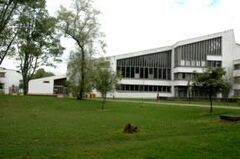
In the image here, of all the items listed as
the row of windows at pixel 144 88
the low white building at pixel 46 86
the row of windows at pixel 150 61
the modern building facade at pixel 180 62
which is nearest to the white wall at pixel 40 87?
the low white building at pixel 46 86

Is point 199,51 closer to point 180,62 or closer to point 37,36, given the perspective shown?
point 180,62

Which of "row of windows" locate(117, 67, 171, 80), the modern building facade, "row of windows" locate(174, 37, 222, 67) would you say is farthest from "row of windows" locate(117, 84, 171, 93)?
"row of windows" locate(174, 37, 222, 67)

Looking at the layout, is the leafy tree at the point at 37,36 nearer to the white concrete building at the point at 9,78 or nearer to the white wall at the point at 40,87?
the white wall at the point at 40,87

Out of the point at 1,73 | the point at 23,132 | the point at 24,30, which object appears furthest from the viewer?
the point at 1,73

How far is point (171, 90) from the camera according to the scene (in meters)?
93.0

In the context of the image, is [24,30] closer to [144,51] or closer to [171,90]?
[144,51]

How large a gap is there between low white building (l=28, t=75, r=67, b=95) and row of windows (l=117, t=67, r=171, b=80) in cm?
1354

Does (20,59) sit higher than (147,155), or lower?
higher

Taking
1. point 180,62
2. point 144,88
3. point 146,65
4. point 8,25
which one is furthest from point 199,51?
point 8,25

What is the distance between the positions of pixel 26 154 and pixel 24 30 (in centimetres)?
4565

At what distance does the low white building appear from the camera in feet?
261

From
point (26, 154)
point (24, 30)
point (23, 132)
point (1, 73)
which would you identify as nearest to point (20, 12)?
point (24, 30)

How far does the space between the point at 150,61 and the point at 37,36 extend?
37.5 meters

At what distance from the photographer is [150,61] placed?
91000mm
